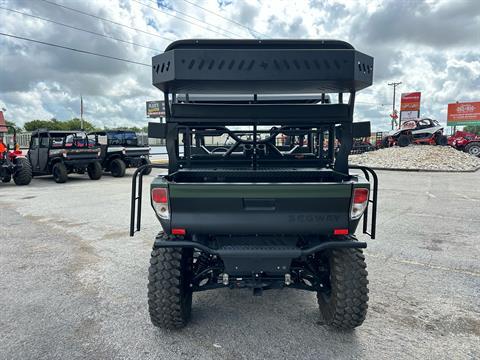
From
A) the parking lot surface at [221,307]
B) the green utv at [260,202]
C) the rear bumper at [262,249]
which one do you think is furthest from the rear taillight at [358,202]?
the parking lot surface at [221,307]

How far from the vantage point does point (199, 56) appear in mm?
2434

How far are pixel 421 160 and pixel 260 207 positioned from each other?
705 inches

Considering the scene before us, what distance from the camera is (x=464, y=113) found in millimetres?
39812

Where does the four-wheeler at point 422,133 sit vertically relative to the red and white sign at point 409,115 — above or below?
below

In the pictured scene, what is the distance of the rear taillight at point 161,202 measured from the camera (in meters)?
2.38

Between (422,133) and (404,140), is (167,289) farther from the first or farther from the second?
(422,133)

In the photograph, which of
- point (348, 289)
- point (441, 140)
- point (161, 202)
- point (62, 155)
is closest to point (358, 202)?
point (348, 289)

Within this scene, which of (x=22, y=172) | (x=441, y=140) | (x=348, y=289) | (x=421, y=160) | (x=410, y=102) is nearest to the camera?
(x=348, y=289)

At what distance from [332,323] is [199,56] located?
232cm

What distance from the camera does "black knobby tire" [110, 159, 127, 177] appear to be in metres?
13.7

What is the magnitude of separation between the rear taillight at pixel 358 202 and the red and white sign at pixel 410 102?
38.0 m

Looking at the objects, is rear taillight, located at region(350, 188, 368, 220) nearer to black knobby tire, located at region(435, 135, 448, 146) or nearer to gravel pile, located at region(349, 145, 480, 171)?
gravel pile, located at region(349, 145, 480, 171)

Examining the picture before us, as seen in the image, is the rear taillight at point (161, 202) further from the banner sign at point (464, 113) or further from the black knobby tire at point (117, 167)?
the banner sign at point (464, 113)

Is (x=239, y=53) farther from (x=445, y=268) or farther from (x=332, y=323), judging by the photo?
(x=445, y=268)
